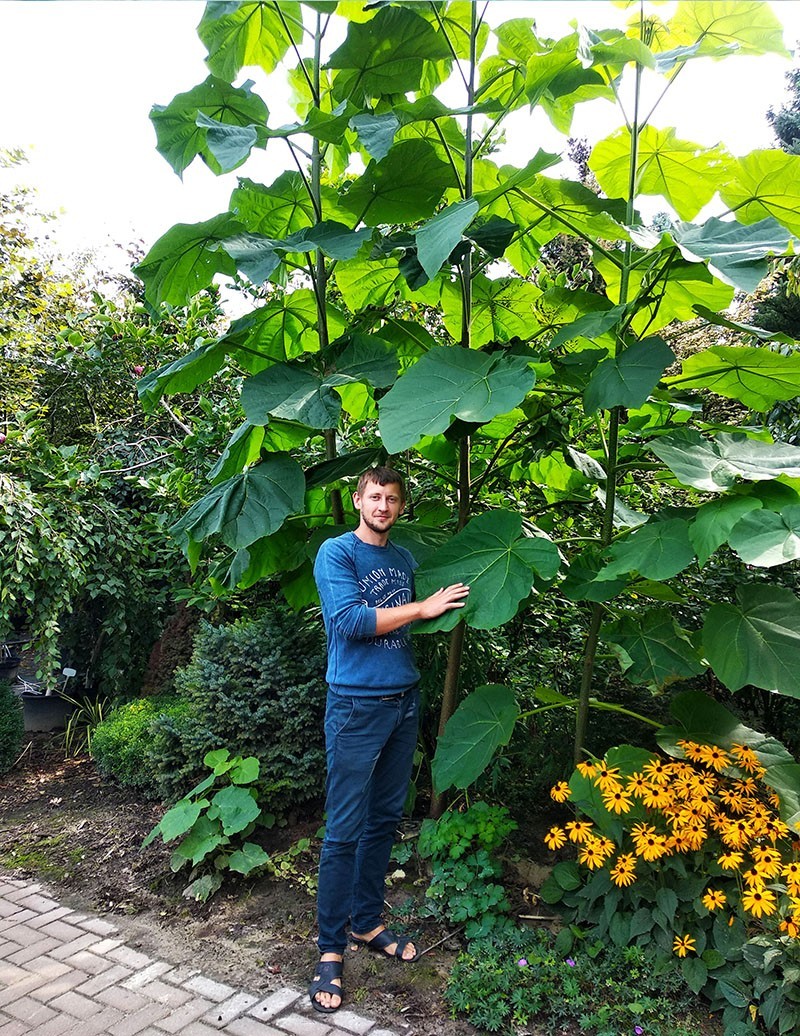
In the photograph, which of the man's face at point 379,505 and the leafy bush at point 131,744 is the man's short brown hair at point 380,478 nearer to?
the man's face at point 379,505

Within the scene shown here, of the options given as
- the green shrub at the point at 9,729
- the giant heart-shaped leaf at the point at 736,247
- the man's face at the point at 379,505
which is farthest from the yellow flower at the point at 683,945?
the green shrub at the point at 9,729

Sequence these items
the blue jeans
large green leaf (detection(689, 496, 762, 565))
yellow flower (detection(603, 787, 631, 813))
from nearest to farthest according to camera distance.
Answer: large green leaf (detection(689, 496, 762, 565)) → yellow flower (detection(603, 787, 631, 813)) → the blue jeans

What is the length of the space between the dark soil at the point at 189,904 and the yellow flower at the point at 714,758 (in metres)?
0.92

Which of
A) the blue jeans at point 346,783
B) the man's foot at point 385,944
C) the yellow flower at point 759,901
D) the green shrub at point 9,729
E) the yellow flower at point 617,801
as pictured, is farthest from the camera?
the green shrub at point 9,729

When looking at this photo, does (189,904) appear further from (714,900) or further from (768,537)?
(768,537)

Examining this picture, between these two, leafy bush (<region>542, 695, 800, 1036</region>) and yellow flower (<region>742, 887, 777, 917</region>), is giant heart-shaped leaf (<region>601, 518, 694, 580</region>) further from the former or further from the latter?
yellow flower (<region>742, 887, 777, 917</region>)

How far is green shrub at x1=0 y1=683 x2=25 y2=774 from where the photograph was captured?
164 inches

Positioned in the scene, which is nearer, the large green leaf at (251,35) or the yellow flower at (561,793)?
the yellow flower at (561,793)

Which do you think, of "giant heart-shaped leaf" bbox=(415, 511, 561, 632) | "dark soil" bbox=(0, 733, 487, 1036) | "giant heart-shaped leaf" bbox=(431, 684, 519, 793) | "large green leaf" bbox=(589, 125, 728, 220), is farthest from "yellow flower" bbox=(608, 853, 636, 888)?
"large green leaf" bbox=(589, 125, 728, 220)

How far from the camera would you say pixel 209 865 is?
2.80 metres

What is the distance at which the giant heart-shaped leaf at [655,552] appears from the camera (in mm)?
1749

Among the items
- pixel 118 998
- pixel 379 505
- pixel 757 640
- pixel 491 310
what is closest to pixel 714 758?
pixel 757 640

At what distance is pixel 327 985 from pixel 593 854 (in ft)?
2.66

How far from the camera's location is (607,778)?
6.61 ft
